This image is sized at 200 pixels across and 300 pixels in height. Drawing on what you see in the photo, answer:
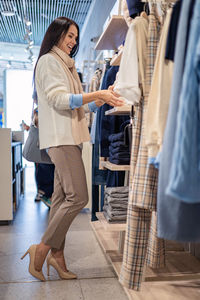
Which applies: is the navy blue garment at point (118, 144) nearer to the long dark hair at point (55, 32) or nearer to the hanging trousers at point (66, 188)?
the hanging trousers at point (66, 188)

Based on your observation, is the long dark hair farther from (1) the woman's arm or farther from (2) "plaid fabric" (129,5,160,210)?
(2) "plaid fabric" (129,5,160,210)

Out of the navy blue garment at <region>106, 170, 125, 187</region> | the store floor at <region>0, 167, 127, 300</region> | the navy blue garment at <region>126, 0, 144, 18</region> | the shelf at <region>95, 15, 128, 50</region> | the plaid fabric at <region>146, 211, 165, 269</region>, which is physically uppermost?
the shelf at <region>95, 15, 128, 50</region>

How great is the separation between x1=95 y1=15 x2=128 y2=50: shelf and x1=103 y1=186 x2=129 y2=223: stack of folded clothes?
1.16 metres

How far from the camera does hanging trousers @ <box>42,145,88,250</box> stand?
192cm

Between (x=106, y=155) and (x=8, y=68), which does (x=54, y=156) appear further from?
(x=8, y=68)

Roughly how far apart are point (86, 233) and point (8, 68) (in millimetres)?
9188

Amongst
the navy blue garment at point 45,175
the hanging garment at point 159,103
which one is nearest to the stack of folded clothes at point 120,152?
the hanging garment at point 159,103

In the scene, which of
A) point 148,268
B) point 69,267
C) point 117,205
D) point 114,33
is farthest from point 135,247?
point 114,33

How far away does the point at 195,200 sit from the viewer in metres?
0.96

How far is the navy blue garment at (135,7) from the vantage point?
1.71 m

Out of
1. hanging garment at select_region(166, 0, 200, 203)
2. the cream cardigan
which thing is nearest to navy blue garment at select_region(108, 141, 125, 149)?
the cream cardigan

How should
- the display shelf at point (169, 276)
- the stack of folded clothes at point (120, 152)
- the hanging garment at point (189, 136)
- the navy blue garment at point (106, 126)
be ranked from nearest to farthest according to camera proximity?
the hanging garment at point (189, 136), the display shelf at point (169, 276), the stack of folded clothes at point (120, 152), the navy blue garment at point (106, 126)

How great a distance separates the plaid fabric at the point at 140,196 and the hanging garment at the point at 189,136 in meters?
0.36

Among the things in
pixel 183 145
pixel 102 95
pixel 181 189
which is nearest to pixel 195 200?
pixel 181 189
